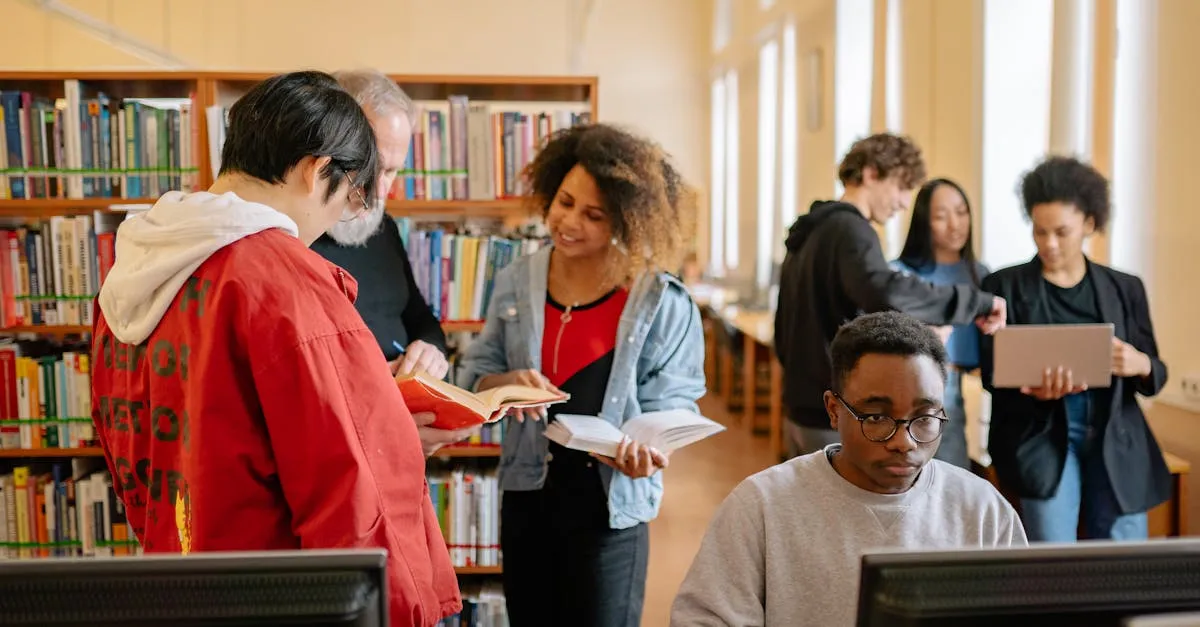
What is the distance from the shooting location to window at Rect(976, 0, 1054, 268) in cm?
512

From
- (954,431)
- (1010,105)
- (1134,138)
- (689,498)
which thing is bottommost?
(689,498)

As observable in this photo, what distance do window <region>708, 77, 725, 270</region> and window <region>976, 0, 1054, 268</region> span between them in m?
7.69

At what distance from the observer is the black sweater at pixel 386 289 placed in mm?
2430

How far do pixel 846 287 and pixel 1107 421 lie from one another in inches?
30.5

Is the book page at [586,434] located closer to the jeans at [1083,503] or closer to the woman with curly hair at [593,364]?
the woman with curly hair at [593,364]

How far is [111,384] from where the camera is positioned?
1.47m

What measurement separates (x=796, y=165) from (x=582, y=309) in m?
7.01

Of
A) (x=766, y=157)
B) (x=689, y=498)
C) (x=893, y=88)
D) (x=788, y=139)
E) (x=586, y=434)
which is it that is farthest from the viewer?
(x=766, y=157)

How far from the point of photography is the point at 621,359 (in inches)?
90.0

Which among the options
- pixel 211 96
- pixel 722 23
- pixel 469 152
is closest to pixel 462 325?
pixel 469 152

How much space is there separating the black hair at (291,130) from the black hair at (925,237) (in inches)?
Answer: 100

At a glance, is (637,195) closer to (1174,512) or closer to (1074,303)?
(1074,303)

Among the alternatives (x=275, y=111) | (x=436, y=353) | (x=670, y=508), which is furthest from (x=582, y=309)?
(x=670, y=508)

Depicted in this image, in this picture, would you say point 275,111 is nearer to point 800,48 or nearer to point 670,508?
point 670,508
